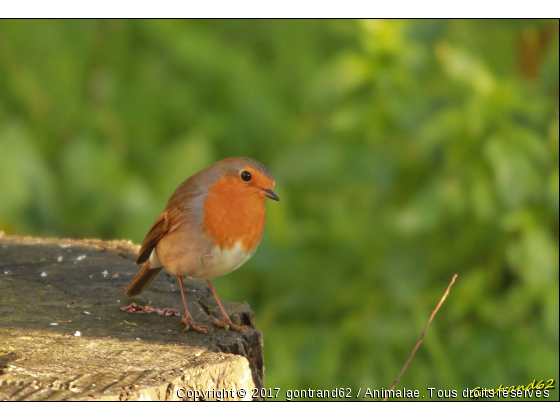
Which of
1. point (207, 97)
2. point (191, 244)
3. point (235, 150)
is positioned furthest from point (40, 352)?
point (207, 97)

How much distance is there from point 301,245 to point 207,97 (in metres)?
1.73

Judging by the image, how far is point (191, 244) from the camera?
2.91 metres

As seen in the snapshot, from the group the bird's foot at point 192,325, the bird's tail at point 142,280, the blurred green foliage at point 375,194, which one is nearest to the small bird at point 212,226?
the bird's tail at point 142,280

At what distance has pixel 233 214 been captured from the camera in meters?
2.92

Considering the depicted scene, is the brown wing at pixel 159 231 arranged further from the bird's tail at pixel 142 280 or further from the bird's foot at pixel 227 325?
the bird's foot at pixel 227 325

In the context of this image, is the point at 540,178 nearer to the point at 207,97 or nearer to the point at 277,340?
the point at 277,340

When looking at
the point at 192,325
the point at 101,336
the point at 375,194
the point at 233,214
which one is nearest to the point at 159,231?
the point at 233,214

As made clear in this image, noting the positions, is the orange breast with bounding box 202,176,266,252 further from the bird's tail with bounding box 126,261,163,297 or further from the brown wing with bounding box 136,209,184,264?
the bird's tail with bounding box 126,261,163,297

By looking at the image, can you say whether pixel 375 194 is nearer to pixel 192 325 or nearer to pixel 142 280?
pixel 142 280

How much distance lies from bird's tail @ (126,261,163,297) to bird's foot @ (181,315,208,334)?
0.91 feet

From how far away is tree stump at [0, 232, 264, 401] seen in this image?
2.13m

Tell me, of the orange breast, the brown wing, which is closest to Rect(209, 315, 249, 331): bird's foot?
the orange breast

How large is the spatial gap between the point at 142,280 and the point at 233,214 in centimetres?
41

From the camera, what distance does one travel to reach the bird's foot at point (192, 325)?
2.64 m
